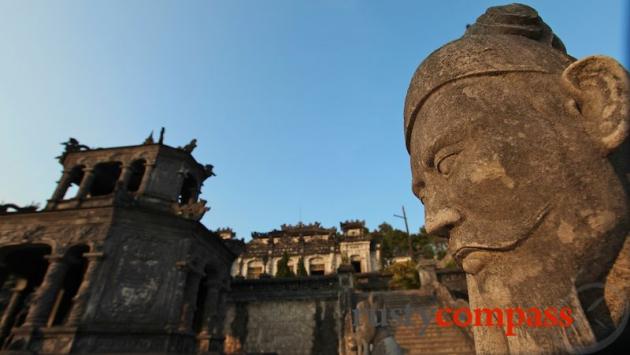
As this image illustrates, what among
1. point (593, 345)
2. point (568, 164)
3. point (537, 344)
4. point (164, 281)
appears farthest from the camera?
point (164, 281)

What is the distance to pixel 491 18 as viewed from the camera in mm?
2129

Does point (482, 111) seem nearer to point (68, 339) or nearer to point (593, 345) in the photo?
point (593, 345)

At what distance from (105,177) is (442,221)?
1833 cm

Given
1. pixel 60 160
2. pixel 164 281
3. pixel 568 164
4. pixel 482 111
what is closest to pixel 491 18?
pixel 482 111

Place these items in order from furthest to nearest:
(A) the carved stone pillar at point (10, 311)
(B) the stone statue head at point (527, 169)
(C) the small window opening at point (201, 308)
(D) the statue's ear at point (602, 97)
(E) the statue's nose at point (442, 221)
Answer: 1. (C) the small window opening at point (201, 308)
2. (A) the carved stone pillar at point (10, 311)
3. (E) the statue's nose at point (442, 221)
4. (D) the statue's ear at point (602, 97)
5. (B) the stone statue head at point (527, 169)

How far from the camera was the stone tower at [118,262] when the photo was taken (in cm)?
1018

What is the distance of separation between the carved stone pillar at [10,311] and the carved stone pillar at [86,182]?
5.71m

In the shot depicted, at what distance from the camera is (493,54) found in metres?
1.83

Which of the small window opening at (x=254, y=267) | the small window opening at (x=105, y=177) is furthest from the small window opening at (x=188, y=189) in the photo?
the small window opening at (x=254, y=267)

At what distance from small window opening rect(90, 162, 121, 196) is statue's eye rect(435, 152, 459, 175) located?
16.4 metres

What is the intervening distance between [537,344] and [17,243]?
619 inches

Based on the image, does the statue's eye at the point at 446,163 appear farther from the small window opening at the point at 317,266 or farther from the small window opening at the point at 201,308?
the small window opening at the point at 317,266

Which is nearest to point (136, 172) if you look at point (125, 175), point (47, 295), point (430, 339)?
point (125, 175)

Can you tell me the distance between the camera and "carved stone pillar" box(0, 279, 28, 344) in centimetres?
1378
